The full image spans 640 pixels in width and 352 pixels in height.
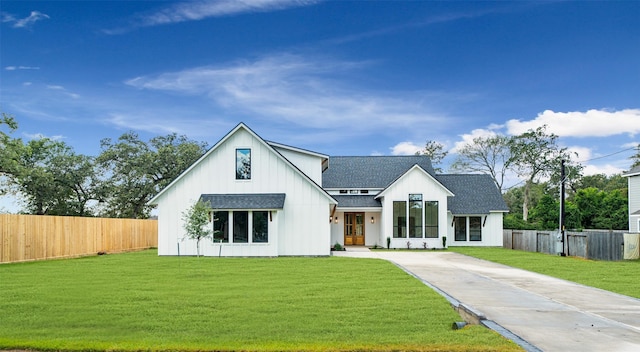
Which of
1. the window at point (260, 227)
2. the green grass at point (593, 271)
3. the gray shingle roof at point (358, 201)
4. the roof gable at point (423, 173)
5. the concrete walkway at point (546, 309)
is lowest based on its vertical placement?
the green grass at point (593, 271)

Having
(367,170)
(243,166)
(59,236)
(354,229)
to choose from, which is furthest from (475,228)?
(59,236)

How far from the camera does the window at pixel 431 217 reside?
111 feet

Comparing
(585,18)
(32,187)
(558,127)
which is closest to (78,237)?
(32,187)

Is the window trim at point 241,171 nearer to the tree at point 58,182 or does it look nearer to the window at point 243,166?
the window at point 243,166

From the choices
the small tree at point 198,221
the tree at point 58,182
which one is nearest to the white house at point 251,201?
the small tree at point 198,221

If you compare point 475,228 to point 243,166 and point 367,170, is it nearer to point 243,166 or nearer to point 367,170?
point 367,170

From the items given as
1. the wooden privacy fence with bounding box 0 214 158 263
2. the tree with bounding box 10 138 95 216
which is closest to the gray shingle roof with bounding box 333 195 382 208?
the wooden privacy fence with bounding box 0 214 158 263

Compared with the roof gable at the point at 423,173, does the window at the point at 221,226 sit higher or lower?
lower

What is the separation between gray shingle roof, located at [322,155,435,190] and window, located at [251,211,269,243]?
1211cm

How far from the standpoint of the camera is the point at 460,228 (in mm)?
37406

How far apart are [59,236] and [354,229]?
1880 centimetres

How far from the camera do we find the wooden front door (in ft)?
120

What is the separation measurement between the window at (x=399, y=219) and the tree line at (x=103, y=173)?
21.8m

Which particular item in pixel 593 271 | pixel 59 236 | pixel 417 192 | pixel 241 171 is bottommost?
Answer: pixel 593 271
